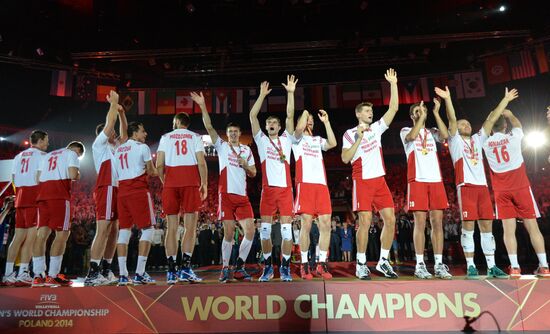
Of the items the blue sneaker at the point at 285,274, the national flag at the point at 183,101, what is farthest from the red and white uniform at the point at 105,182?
the national flag at the point at 183,101

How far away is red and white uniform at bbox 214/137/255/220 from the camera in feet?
20.5

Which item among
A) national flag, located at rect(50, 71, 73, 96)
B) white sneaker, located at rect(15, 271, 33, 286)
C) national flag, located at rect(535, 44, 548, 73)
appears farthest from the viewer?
national flag, located at rect(50, 71, 73, 96)

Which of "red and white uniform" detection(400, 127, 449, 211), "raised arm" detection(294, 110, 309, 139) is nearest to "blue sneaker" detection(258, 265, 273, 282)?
"raised arm" detection(294, 110, 309, 139)

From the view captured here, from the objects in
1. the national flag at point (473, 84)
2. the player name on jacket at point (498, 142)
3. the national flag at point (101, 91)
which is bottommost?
the player name on jacket at point (498, 142)

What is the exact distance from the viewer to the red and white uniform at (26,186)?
6793 mm

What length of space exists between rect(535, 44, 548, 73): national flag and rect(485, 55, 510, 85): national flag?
114 centimetres

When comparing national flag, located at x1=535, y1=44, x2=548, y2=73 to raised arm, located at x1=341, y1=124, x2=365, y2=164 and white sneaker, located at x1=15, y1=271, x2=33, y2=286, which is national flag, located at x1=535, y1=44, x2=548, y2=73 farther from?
white sneaker, located at x1=15, y1=271, x2=33, y2=286

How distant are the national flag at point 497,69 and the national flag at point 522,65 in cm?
23

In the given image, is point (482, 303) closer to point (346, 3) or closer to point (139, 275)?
point (139, 275)

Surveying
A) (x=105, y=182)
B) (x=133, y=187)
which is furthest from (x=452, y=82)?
(x=105, y=182)

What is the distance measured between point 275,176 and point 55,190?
415 centimetres

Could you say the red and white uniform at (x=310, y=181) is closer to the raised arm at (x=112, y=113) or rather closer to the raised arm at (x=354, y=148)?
the raised arm at (x=354, y=148)

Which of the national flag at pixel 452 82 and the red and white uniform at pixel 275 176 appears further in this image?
the national flag at pixel 452 82

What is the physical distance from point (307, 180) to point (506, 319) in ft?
11.2
